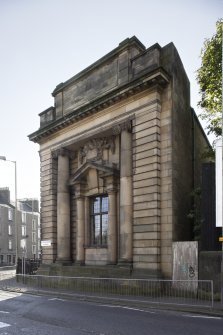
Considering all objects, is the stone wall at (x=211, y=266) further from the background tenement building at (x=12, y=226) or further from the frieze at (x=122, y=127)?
the background tenement building at (x=12, y=226)

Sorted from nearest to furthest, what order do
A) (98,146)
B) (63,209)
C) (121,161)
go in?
(121,161) → (98,146) → (63,209)

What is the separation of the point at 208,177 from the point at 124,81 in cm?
753

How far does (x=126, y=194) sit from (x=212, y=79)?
8.59 meters

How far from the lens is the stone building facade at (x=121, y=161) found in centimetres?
1791

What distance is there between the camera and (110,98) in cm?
2011

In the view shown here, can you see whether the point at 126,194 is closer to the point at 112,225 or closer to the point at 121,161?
the point at 121,161

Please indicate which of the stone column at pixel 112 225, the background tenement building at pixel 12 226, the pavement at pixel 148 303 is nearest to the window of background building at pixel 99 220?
the stone column at pixel 112 225

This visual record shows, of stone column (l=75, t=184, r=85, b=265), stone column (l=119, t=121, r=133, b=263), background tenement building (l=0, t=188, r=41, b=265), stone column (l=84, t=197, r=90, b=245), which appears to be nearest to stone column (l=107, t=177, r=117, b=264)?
stone column (l=119, t=121, r=133, b=263)

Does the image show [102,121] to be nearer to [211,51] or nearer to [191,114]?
[191,114]

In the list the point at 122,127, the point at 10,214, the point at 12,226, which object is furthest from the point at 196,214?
the point at 12,226

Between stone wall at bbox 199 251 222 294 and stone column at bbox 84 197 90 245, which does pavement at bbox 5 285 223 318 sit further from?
stone column at bbox 84 197 90 245

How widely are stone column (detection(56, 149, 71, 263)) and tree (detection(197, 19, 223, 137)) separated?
9520 mm

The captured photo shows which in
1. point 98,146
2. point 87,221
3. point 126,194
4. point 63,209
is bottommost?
point 87,221

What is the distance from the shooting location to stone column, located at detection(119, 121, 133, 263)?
18594 millimetres
